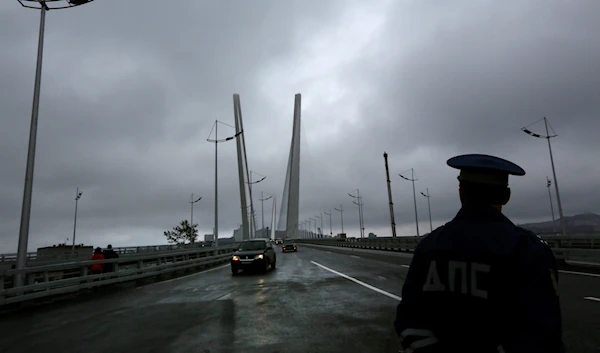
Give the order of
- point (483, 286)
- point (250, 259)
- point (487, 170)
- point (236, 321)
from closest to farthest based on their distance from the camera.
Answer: point (483, 286), point (487, 170), point (236, 321), point (250, 259)

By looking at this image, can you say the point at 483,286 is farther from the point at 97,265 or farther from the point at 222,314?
the point at 97,265

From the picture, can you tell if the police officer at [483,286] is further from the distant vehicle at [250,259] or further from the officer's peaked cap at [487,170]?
the distant vehicle at [250,259]

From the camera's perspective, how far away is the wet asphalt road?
595 cm

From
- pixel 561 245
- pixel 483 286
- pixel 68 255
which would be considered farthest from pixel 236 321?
pixel 68 255

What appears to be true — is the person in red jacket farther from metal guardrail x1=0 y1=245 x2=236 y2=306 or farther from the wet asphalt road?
the wet asphalt road

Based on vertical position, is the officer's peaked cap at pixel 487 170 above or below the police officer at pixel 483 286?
above

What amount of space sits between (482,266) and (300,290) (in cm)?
1096

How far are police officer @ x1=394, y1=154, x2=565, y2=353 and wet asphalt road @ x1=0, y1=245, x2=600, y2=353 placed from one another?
13.1 feet

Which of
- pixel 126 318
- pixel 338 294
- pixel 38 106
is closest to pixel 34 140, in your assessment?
pixel 38 106

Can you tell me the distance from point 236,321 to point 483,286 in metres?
6.76

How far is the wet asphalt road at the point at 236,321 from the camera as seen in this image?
5.95m

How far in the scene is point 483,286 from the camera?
1.73 metres

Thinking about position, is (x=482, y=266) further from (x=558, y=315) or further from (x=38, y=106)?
(x=38, y=106)

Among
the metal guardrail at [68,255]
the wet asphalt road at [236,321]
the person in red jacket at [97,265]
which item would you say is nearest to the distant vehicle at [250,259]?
the person in red jacket at [97,265]
